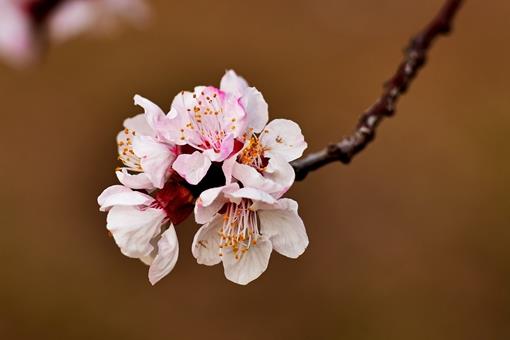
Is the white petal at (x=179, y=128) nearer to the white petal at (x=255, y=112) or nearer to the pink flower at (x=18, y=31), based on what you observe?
the white petal at (x=255, y=112)

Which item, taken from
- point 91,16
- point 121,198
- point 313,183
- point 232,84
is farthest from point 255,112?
point 313,183

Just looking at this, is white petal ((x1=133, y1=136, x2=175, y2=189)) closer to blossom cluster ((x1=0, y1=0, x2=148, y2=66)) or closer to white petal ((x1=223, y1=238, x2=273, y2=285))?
white petal ((x1=223, y1=238, x2=273, y2=285))

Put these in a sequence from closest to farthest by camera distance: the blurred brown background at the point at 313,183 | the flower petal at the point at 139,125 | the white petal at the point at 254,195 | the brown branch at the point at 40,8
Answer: the white petal at the point at 254,195
the flower petal at the point at 139,125
the brown branch at the point at 40,8
the blurred brown background at the point at 313,183

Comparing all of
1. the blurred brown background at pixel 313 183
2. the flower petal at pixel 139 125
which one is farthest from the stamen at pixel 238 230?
the blurred brown background at pixel 313 183

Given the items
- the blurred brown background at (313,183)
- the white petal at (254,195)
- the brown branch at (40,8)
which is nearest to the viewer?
the white petal at (254,195)

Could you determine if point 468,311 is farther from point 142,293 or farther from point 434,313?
point 142,293
